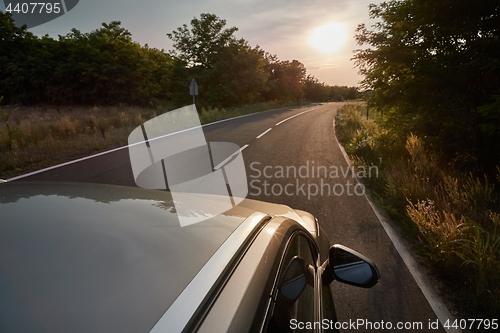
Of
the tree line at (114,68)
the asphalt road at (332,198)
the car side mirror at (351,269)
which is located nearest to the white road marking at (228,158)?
the asphalt road at (332,198)

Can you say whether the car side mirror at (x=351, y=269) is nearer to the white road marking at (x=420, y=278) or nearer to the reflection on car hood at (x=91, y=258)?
the reflection on car hood at (x=91, y=258)

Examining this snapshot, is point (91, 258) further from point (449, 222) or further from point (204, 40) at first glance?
point (204, 40)

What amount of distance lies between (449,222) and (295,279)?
365cm

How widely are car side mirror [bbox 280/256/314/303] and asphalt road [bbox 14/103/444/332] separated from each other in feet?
4.97

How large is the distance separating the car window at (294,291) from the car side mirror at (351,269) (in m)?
0.14

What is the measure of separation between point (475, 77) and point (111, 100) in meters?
42.6

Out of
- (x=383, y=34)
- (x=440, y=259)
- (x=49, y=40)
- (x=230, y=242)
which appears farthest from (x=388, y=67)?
(x=49, y=40)

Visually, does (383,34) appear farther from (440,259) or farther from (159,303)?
(159,303)

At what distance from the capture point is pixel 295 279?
1.61 m

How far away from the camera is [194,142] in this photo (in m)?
12.6

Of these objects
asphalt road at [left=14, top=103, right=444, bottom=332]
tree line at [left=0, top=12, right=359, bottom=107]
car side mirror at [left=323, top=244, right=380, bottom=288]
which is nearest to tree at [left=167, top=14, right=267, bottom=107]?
tree line at [left=0, top=12, right=359, bottom=107]

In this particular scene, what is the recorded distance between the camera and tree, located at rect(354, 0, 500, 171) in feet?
23.0

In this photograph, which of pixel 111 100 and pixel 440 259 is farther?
pixel 111 100

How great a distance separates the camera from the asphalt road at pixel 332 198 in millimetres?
3148
